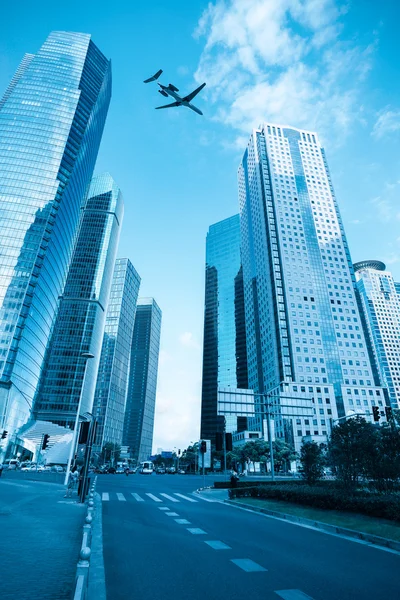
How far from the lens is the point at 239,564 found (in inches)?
322

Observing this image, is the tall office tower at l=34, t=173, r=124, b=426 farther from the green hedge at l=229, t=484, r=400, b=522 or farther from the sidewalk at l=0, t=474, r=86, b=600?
the sidewalk at l=0, t=474, r=86, b=600

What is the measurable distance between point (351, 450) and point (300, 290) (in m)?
113

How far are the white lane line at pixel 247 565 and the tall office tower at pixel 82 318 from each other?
139464 mm

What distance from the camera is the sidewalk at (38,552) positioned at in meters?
6.11

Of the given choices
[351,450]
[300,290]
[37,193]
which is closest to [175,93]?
[351,450]

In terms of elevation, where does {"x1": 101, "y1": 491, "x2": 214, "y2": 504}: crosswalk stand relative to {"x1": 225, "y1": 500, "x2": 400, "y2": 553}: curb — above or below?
above

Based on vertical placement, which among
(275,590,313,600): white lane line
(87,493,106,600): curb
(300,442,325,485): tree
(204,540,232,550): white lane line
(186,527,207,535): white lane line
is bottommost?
(275,590,313,600): white lane line

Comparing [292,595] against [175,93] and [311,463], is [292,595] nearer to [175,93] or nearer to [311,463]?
[311,463]

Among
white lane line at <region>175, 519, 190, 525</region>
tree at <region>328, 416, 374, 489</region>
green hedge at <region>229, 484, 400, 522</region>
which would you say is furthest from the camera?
tree at <region>328, 416, 374, 489</region>

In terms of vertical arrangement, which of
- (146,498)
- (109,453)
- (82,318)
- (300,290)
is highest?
(82,318)

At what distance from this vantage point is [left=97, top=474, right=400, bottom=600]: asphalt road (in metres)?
6.42

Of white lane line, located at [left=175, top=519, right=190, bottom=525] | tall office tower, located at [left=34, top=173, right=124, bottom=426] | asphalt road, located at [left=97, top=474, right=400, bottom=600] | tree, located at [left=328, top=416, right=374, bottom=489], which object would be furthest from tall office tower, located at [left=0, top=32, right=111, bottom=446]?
asphalt road, located at [left=97, top=474, right=400, bottom=600]

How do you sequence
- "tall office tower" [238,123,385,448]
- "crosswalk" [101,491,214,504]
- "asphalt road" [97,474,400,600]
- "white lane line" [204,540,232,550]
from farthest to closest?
"tall office tower" [238,123,385,448], "crosswalk" [101,491,214,504], "white lane line" [204,540,232,550], "asphalt road" [97,474,400,600]

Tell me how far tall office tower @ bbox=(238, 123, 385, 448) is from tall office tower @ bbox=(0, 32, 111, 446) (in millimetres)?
75069
